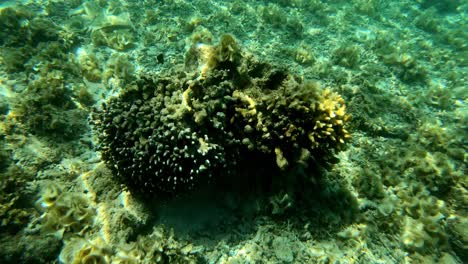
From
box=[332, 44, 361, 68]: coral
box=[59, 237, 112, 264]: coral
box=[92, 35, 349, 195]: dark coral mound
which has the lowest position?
box=[59, 237, 112, 264]: coral

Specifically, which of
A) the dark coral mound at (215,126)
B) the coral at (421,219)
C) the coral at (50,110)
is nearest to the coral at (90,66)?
the coral at (50,110)

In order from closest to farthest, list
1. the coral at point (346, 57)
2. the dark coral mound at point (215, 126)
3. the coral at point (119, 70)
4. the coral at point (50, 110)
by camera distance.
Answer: the dark coral mound at point (215, 126) → the coral at point (50, 110) → the coral at point (119, 70) → the coral at point (346, 57)

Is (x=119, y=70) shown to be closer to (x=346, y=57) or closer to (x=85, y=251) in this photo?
(x=85, y=251)

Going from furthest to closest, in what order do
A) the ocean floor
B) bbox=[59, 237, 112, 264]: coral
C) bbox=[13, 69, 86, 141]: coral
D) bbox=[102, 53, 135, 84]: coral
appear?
bbox=[102, 53, 135, 84]: coral < bbox=[13, 69, 86, 141]: coral < the ocean floor < bbox=[59, 237, 112, 264]: coral

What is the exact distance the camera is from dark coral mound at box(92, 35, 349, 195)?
12.0 feet

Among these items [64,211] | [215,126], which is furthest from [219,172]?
[64,211]

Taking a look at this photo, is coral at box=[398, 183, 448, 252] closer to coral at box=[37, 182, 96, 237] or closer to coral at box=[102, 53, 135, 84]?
coral at box=[37, 182, 96, 237]

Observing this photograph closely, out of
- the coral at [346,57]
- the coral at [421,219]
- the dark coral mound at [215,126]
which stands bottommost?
the coral at [421,219]

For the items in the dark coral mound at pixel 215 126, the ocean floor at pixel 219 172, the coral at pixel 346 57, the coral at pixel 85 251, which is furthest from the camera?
the coral at pixel 346 57

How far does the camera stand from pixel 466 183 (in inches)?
195

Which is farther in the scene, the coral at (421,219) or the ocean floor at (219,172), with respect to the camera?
the coral at (421,219)

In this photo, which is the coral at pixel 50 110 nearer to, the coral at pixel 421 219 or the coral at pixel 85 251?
the coral at pixel 85 251

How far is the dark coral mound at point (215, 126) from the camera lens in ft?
12.0

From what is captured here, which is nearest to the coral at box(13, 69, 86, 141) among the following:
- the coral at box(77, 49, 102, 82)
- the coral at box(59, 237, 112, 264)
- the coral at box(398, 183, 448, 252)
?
the coral at box(77, 49, 102, 82)
